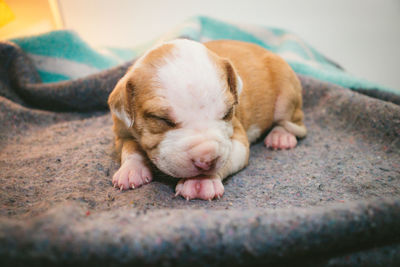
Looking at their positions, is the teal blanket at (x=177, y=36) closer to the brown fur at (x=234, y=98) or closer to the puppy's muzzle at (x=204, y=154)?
the brown fur at (x=234, y=98)

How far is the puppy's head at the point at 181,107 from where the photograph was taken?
1269 mm

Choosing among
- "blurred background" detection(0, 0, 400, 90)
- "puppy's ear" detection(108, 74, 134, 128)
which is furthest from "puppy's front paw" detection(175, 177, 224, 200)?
"blurred background" detection(0, 0, 400, 90)

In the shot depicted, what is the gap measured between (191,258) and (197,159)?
511mm

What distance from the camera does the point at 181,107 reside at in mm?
1272

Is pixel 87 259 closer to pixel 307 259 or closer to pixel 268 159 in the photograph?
pixel 307 259

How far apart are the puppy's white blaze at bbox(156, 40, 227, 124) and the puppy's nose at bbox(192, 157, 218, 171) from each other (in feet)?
0.64

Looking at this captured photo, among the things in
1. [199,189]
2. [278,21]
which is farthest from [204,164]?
[278,21]

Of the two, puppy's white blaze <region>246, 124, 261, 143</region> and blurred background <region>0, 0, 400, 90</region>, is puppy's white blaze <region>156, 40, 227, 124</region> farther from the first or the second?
blurred background <region>0, 0, 400, 90</region>

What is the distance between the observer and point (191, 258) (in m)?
0.80

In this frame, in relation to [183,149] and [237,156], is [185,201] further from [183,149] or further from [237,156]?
[237,156]

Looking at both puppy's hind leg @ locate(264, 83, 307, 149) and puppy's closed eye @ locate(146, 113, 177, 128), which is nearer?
puppy's closed eye @ locate(146, 113, 177, 128)

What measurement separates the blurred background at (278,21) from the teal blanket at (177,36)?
1.34 feet

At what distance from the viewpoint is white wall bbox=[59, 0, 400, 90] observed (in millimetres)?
3898

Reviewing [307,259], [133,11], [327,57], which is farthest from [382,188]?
[133,11]
